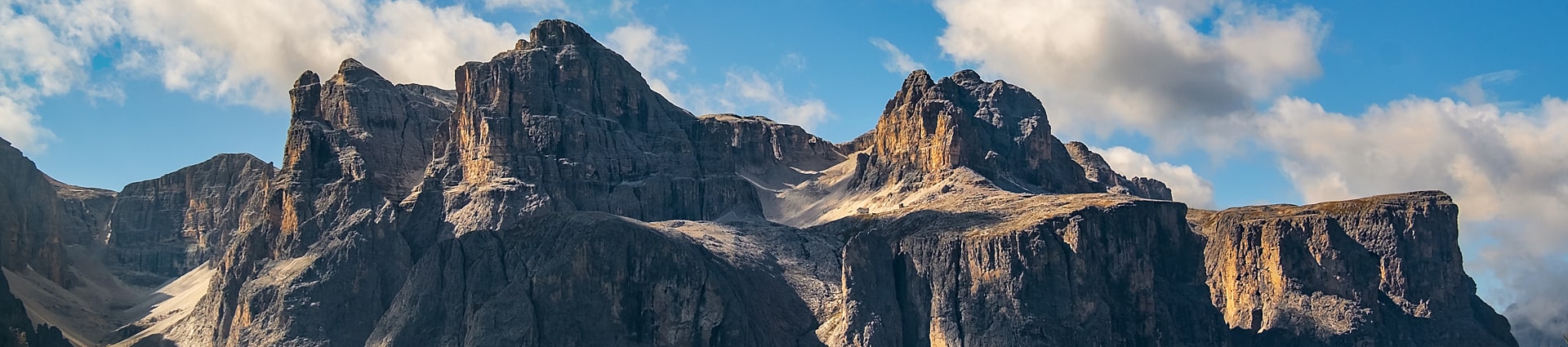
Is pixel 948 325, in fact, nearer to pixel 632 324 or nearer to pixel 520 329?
pixel 632 324

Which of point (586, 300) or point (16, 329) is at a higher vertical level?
point (586, 300)

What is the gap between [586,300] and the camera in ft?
622

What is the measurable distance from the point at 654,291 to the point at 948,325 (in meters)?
35.8

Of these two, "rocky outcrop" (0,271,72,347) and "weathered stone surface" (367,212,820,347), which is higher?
"weathered stone surface" (367,212,820,347)

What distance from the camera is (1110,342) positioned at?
193m

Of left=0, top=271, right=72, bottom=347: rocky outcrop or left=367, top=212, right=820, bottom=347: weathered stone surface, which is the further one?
left=367, top=212, right=820, bottom=347: weathered stone surface

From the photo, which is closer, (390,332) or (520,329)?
(520,329)

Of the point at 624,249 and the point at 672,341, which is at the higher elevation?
the point at 624,249

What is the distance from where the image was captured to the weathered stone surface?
185750 millimetres

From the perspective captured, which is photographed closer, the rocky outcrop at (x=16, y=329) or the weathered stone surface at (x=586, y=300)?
the rocky outcrop at (x=16, y=329)

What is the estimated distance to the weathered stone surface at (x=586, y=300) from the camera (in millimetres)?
185750

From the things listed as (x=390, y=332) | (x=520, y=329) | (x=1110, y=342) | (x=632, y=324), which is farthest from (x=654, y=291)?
(x=1110, y=342)

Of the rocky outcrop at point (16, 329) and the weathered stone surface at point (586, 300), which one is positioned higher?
the weathered stone surface at point (586, 300)

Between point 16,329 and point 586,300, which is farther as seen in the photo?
point 586,300
